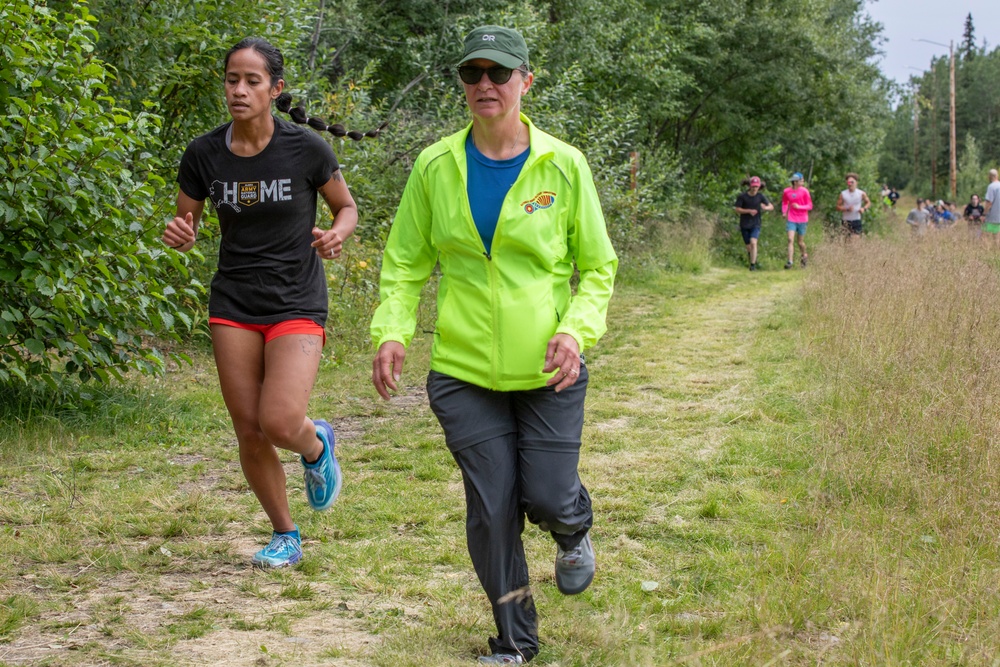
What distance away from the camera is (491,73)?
11.0 ft

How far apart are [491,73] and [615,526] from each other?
255cm

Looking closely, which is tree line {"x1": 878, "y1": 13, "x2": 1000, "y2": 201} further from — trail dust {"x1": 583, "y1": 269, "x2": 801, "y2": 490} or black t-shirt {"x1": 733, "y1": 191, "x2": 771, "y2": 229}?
trail dust {"x1": 583, "y1": 269, "x2": 801, "y2": 490}

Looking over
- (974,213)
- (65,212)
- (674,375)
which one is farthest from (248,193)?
(974,213)

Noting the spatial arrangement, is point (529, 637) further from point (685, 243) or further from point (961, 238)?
point (685, 243)

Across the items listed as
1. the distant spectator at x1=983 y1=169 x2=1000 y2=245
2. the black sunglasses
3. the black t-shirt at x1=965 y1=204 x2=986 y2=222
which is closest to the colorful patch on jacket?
the black sunglasses

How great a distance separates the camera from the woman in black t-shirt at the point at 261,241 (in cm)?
438

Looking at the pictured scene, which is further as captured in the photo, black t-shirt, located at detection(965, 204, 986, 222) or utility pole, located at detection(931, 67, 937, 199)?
utility pole, located at detection(931, 67, 937, 199)

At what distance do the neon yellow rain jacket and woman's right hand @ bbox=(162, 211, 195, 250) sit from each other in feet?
3.84

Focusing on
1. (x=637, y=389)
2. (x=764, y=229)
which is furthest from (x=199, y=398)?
(x=764, y=229)

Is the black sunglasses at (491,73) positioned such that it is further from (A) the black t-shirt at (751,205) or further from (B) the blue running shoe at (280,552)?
(A) the black t-shirt at (751,205)

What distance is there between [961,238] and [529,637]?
15306 millimetres

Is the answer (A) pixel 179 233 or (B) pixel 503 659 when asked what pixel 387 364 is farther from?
(A) pixel 179 233

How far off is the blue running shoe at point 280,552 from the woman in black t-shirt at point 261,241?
0.02 meters

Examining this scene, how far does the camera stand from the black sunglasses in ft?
11.0
